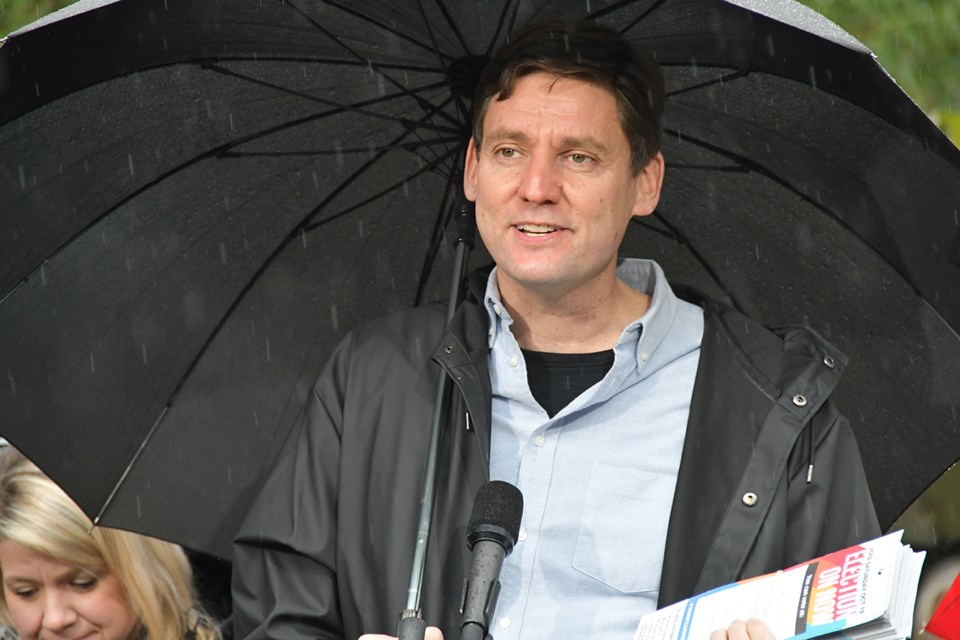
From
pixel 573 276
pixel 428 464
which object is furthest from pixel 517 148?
pixel 428 464

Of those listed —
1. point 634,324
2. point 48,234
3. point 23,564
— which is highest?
point 48,234

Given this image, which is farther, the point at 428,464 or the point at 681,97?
the point at 681,97

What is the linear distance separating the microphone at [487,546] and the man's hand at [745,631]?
0.45 m

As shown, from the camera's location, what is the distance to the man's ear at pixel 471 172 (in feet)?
13.5

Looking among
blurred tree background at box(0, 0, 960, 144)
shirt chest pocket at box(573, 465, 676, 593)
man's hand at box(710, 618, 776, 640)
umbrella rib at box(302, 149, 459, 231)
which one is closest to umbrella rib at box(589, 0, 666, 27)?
umbrella rib at box(302, 149, 459, 231)

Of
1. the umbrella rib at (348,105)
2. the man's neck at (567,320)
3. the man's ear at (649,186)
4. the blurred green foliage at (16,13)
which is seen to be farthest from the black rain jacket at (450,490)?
the blurred green foliage at (16,13)

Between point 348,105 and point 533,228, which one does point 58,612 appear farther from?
point 533,228

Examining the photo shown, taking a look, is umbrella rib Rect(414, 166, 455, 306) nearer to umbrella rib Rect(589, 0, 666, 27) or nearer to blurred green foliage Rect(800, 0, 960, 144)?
umbrella rib Rect(589, 0, 666, 27)

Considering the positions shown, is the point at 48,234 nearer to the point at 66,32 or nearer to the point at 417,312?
the point at 66,32

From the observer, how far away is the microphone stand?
3246mm

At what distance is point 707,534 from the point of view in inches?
148

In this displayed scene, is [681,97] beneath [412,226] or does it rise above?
above

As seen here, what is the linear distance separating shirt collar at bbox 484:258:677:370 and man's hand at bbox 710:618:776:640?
1053 mm

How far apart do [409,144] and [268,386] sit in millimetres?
774
